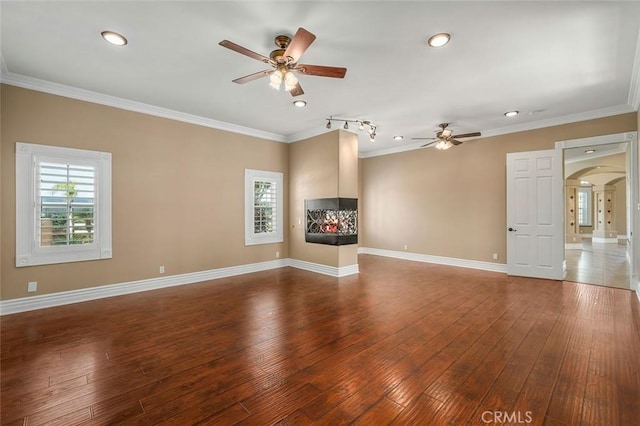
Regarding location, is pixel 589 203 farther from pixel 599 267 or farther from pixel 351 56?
pixel 351 56

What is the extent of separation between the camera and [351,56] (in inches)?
126

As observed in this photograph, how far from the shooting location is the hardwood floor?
1884 millimetres

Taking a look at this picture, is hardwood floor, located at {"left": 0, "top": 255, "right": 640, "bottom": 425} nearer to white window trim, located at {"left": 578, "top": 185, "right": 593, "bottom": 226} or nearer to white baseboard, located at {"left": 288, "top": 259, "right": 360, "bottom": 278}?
white baseboard, located at {"left": 288, "top": 259, "right": 360, "bottom": 278}

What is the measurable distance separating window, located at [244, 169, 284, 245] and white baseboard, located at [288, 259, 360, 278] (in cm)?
80

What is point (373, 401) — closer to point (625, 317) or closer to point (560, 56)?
point (625, 317)

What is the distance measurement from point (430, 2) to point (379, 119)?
10.1ft

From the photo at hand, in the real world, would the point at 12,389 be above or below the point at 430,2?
below

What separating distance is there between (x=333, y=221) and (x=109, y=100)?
436cm

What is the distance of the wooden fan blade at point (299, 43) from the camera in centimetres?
228

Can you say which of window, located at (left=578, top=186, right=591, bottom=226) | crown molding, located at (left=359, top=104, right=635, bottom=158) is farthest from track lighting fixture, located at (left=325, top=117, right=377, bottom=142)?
window, located at (left=578, top=186, right=591, bottom=226)

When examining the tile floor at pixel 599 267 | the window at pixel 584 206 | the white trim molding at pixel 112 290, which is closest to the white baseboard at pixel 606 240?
the window at pixel 584 206

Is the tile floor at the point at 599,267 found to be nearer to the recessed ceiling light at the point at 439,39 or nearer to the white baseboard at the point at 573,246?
the white baseboard at the point at 573,246

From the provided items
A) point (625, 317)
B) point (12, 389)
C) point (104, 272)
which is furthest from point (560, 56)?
point (104, 272)

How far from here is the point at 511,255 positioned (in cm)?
574
